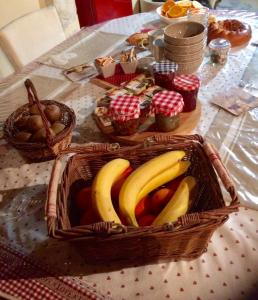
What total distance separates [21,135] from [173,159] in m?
0.40

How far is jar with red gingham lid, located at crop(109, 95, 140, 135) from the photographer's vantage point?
2.77 feet

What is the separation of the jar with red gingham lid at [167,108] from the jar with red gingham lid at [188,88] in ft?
0.17

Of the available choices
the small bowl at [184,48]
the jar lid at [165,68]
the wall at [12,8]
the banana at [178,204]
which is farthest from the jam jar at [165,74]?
the wall at [12,8]

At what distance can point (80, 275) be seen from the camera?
612mm

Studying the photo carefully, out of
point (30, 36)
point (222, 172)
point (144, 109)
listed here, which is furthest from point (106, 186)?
point (30, 36)

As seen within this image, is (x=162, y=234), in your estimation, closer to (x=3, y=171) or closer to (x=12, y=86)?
(x=3, y=171)

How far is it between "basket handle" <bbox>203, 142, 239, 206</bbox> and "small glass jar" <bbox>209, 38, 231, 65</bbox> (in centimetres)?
65

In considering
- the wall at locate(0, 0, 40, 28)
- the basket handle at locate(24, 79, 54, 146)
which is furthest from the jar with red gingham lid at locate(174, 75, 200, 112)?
the wall at locate(0, 0, 40, 28)

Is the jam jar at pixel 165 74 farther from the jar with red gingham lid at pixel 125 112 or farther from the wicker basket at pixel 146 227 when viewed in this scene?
the wicker basket at pixel 146 227

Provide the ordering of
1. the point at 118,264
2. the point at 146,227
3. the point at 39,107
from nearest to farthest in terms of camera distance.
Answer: the point at 146,227 → the point at 118,264 → the point at 39,107

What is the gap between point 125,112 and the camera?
33.2 inches

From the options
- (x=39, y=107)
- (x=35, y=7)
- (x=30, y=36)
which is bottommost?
(x=35, y=7)

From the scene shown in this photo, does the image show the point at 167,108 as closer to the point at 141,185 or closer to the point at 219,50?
the point at 141,185

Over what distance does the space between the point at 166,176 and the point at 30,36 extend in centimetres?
118
